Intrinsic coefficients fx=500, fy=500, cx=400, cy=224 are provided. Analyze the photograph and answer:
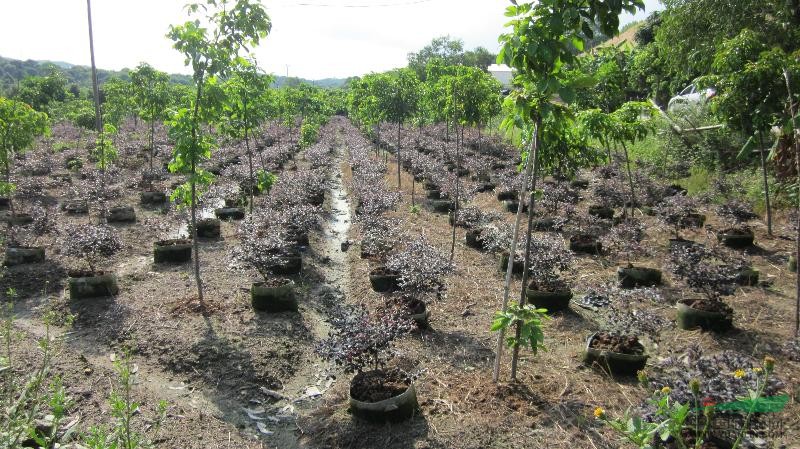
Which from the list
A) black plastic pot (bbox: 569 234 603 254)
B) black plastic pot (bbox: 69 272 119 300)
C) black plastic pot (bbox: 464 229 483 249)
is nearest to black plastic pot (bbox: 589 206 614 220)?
black plastic pot (bbox: 569 234 603 254)

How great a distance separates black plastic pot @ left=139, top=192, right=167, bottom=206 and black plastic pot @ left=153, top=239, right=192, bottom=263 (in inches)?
200

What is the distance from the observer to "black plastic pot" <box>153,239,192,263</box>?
840cm

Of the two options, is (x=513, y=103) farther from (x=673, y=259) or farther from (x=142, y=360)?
(x=142, y=360)

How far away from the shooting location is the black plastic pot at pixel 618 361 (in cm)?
466

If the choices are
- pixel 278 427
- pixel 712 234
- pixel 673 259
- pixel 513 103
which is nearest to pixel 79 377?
pixel 278 427

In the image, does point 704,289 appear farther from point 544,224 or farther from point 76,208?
point 76,208

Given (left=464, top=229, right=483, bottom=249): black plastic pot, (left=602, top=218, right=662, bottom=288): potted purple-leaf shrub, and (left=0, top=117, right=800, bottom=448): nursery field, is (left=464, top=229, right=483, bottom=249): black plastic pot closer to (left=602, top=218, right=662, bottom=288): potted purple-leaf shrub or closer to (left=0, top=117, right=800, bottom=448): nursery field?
(left=0, top=117, right=800, bottom=448): nursery field

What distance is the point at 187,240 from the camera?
8859 mm

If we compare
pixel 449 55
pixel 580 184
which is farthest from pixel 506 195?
pixel 449 55

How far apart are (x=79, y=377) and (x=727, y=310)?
6749 millimetres

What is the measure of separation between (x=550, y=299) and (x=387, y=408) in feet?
10.5

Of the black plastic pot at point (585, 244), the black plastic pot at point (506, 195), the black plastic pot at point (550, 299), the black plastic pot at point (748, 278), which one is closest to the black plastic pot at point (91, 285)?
the black plastic pot at point (550, 299)

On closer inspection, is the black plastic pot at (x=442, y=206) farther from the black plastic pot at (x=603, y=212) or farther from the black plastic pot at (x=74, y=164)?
the black plastic pot at (x=74, y=164)

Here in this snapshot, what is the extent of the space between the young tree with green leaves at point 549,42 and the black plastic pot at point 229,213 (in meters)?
8.89
